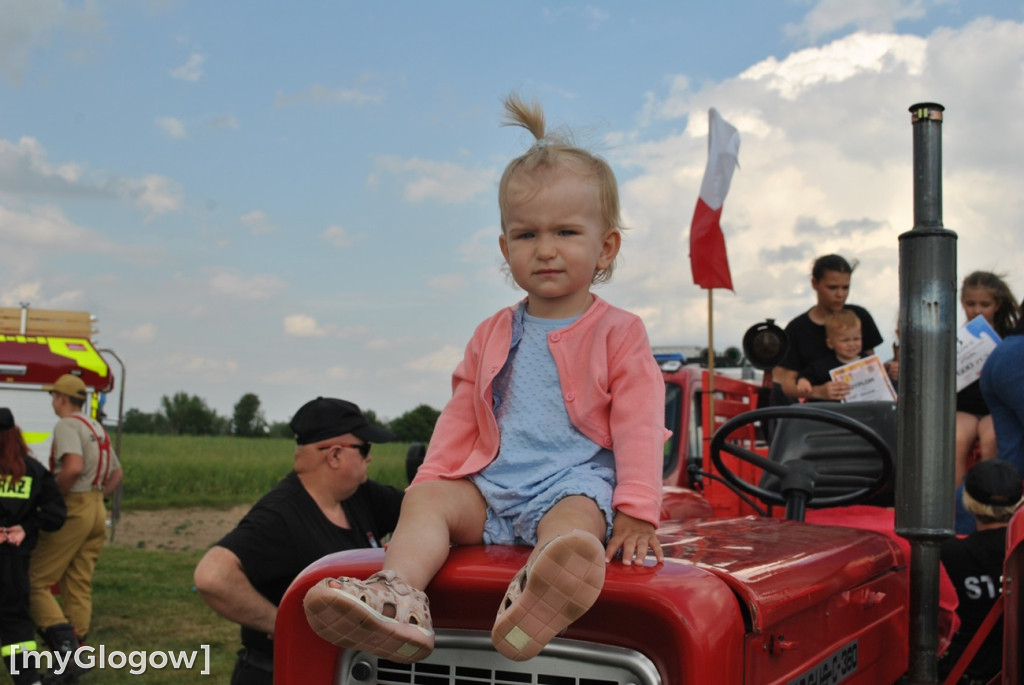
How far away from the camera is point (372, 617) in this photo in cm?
157

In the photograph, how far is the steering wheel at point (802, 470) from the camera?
2.89 m

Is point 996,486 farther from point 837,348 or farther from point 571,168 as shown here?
point 837,348

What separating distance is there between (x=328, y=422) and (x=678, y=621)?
257 cm

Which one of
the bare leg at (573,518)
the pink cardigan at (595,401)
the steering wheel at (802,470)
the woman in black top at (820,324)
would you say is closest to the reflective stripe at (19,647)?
the woman in black top at (820,324)

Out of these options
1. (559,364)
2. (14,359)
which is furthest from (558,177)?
(14,359)

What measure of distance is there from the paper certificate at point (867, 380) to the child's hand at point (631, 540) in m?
2.75

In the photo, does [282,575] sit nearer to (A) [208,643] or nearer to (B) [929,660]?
(B) [929,660]

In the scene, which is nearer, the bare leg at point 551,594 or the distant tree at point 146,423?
the bare leg at point 551,594

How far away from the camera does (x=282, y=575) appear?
140 inches

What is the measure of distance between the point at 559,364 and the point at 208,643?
645cm

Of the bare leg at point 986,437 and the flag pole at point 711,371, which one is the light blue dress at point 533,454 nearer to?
the bare leg at point 986,437

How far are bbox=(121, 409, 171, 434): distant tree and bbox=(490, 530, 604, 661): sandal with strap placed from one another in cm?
4559

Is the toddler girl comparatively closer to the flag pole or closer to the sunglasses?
the sunglasses

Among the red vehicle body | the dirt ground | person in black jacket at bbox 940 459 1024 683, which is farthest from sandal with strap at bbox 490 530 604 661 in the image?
the dirt ground
